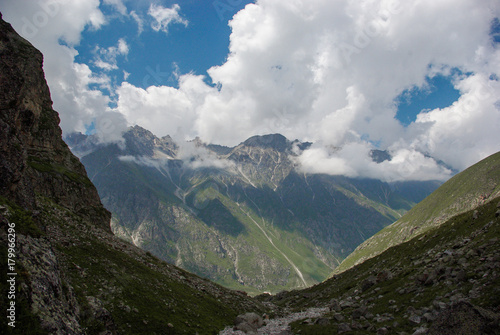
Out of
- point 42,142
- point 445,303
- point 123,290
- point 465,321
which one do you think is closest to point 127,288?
point 123,290

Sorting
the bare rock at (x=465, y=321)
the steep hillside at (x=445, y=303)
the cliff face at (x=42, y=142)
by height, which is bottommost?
the steep hillside at (x=445, y=303)

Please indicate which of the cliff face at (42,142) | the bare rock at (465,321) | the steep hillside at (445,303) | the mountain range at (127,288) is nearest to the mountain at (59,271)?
the mountain range at (127,288)

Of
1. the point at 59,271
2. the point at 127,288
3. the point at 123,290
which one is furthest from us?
the point at 127,288

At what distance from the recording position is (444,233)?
6731 centimetres

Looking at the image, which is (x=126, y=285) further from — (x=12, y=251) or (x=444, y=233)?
(x=444, y=233)

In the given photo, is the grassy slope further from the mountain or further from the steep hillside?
the steep hillside

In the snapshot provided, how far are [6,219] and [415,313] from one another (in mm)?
39164

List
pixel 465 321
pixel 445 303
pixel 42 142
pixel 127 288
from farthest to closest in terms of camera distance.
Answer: pixel 42 142 → pixel 127 288 → pixel 445 303 → pixel 465 321

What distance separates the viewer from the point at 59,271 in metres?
20.0

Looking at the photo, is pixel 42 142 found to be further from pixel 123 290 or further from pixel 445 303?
pixel 445 303

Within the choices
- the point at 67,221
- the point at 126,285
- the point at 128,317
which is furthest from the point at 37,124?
the point at 128,317

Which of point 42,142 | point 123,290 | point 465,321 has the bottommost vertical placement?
point 465,321

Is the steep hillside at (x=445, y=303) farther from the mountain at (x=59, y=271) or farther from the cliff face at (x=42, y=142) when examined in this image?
the cliff face at (x=42, y=142)

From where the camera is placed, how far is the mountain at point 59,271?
14719 mm
